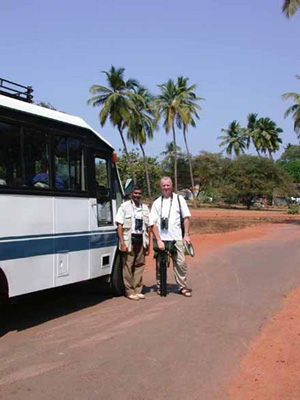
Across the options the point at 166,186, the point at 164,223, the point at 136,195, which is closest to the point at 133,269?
the point at 164,223

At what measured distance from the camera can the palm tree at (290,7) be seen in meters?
24.0

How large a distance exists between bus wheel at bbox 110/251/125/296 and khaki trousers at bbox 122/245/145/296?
0.12m

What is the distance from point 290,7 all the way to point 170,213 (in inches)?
818

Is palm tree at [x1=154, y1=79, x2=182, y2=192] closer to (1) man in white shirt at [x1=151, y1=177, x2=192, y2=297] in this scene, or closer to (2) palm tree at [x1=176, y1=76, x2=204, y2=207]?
(2) palm tree at [x1=176, y1=76, x2=204, y2=207]

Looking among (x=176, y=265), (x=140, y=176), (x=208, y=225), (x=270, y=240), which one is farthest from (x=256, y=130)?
(x=176, y=265)

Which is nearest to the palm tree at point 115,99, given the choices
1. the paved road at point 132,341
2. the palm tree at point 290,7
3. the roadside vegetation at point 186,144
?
the roadside vegetation at point 186,144

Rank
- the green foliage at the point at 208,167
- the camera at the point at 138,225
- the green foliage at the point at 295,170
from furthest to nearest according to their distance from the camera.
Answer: the green foliage at the point at 295,170, the green foliage at the point at 208,167, the camera at the point at 138,225

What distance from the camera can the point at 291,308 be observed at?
286 inches

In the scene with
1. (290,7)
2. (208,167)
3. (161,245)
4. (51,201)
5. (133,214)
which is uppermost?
(290,7)

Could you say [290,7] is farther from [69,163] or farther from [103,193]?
[69,163]

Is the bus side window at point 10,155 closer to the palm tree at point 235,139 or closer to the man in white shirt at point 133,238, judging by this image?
the man in white shirt at point 133,238

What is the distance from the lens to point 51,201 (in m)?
6.00

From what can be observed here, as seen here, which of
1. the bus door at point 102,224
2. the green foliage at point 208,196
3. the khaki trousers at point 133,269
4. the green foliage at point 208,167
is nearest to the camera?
the bus door at point 102,224

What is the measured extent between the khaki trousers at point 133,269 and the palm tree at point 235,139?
65276 millimetres
